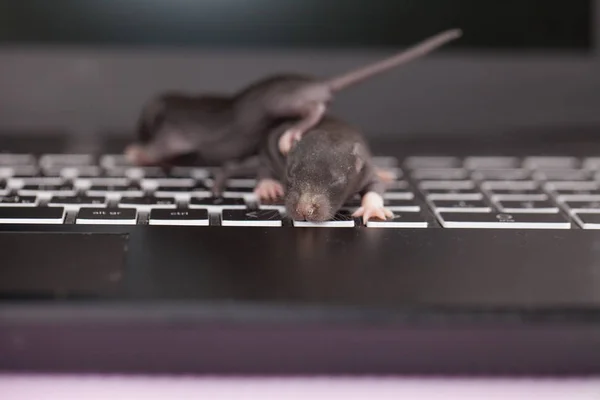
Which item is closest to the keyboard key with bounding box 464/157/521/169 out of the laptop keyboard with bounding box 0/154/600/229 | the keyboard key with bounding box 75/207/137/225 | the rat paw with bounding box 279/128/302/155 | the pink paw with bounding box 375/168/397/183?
the laptop keyboard with bounding box 0/154/600/229

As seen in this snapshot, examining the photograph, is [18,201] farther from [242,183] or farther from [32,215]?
[242,183]

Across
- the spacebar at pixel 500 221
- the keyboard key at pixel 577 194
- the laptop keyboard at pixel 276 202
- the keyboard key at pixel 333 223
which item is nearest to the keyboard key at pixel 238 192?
the laptop keyboard at pixel 276 202

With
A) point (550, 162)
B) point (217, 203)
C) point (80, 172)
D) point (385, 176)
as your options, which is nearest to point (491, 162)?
point (550, 162)

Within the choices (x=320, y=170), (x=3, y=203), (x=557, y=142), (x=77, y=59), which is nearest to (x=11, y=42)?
(x=77, y=59)

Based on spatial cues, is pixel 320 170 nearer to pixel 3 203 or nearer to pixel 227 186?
pixel 227 186

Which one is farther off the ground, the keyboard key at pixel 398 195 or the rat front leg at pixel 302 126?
the rat front leg at pixel 302 126

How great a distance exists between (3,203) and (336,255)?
13.2 inches

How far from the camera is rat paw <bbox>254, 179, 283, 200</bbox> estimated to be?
2.68 ft

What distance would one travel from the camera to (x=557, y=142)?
43.2 inches

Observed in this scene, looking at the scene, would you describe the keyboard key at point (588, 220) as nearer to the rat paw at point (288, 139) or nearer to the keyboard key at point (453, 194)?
the keyboard key at point (453, 194)

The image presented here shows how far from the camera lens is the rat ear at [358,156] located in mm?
814

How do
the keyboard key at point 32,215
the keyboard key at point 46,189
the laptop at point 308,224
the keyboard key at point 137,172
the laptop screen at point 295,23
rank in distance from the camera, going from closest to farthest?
the laptop at point 308,224
the keyboard key at point 32,215
the keyboard key at point 46,189
the keyboard key at point 137,172
the laptop screen at point 295,23

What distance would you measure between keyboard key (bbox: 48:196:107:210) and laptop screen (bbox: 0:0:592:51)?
1.23 ft

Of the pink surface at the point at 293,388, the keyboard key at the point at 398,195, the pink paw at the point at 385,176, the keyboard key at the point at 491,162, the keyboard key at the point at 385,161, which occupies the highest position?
the keyboard key at the point at 385,161
